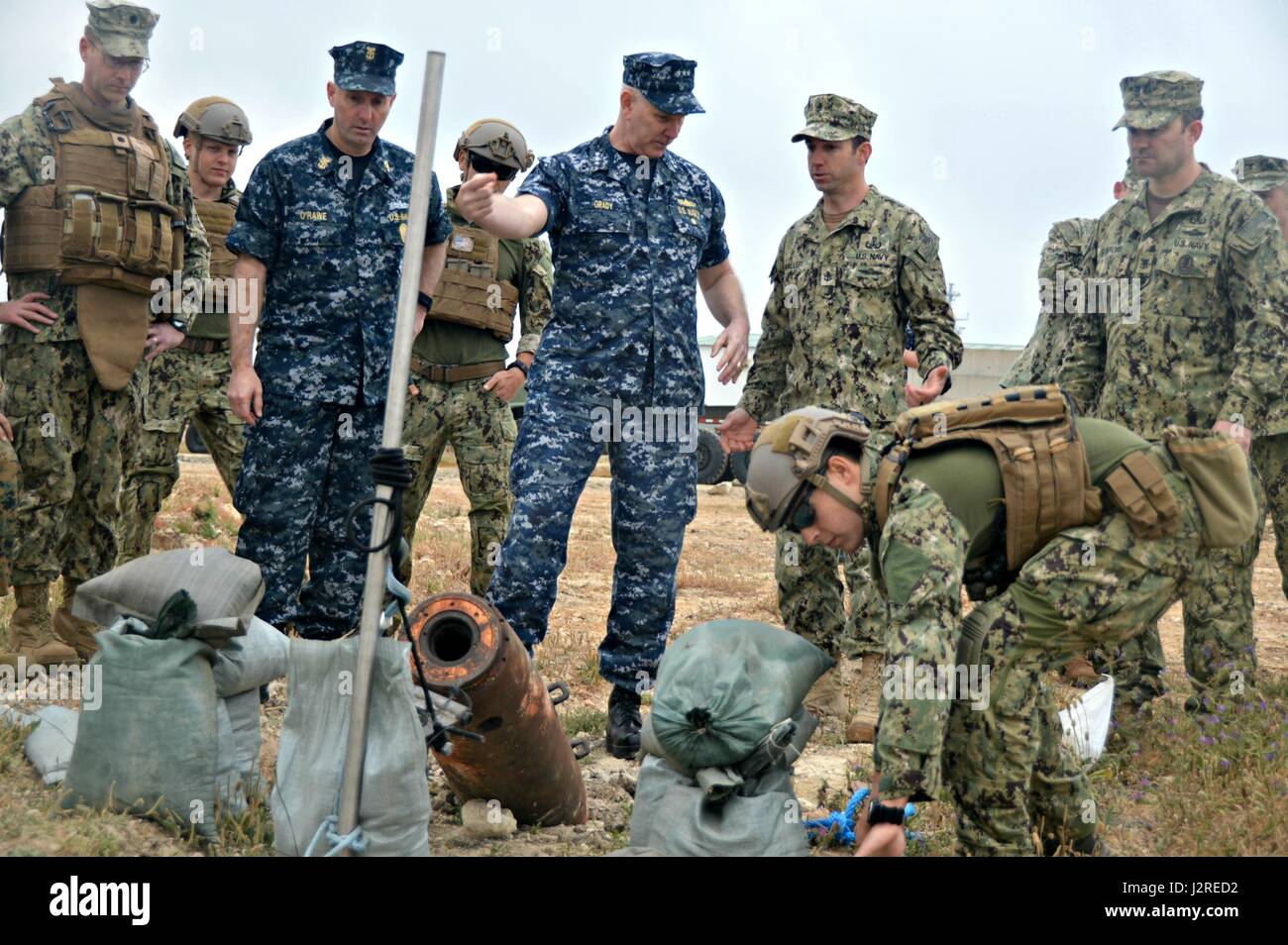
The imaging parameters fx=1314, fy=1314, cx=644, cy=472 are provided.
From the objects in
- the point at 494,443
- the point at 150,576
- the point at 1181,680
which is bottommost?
the point at 1181,680

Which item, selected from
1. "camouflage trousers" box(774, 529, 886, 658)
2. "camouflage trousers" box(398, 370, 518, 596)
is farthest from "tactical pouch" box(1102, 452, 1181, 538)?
"camouflage trousers" box(398, 370, 518, 596)

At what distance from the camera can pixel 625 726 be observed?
4.90m

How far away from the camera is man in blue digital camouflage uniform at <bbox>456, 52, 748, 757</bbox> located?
4.73 metres

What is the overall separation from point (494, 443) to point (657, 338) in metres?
2.22

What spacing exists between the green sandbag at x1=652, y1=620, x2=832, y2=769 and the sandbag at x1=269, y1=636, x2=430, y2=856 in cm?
70

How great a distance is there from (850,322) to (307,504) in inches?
94.4

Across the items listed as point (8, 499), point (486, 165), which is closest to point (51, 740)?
point (8, 499)

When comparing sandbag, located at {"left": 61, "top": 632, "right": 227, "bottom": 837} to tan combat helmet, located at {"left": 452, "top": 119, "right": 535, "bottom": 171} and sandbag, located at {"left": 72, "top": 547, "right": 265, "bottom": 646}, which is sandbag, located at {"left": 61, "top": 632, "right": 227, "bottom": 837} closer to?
sandbag, located at {"left": 72, "top": 547, "right": 265, "bottom": 646}

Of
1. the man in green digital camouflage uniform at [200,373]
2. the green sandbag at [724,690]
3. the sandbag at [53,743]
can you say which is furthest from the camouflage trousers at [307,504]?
the man in green digital camouflage uniform at [200,373]

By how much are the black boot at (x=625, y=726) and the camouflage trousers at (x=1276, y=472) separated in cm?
316

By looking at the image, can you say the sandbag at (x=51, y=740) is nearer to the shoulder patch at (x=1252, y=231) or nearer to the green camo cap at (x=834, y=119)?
the green camo cap at (x=834, y=119)

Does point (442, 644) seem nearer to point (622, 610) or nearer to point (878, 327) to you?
point (622, 610)

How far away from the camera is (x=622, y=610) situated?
192 inches
